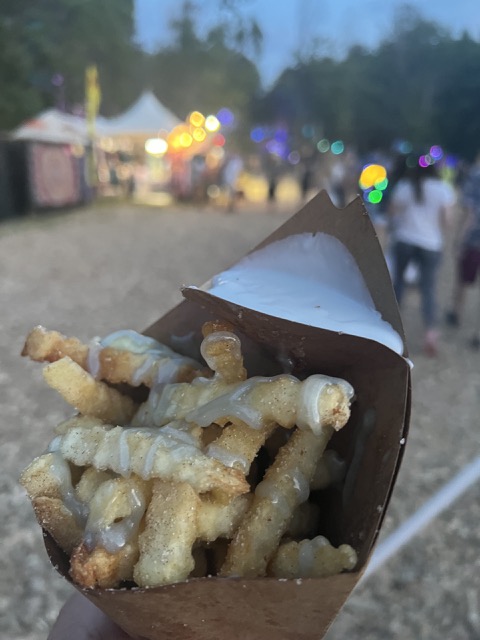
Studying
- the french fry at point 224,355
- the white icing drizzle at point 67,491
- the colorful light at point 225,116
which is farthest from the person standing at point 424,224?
the colorful light at point 225,116

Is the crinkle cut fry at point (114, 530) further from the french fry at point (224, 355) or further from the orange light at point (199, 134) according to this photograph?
the orange light at point (199, 134)

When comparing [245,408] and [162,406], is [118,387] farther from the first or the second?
[245,408]

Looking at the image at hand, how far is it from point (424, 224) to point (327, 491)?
185 inches

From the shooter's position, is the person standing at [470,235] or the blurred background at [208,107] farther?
the blurred background at [208,107]

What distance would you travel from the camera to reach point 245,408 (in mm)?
852

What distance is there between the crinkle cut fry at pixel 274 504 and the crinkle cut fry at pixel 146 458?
67 mm

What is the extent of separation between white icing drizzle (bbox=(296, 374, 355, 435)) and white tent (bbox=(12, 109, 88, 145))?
14608 millimetres

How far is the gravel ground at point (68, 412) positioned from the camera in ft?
8.20

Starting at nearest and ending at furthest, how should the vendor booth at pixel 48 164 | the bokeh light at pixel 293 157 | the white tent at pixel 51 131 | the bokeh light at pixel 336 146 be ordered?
the vendor booth at pixel 48 164, the white tent at pixel 51 131, the bokeh light at pixel 336 146, the bokeh light at pixel 293 157

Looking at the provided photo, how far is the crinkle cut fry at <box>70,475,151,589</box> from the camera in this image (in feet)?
2.61

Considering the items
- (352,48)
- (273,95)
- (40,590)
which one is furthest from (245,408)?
(273,95)

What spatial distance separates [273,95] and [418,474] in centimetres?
4598

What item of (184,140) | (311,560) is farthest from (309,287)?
(184,140)

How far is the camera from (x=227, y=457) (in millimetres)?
837
